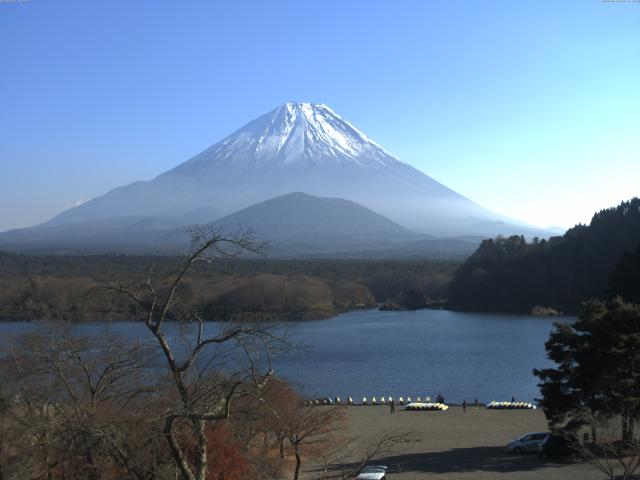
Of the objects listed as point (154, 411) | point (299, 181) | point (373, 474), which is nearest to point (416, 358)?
point (373, 474)

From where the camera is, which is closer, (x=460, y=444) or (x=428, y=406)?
(x=460, y=444)

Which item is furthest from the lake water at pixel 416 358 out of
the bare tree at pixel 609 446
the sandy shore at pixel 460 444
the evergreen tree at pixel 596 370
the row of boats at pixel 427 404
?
the bare tree at pixel 609 446

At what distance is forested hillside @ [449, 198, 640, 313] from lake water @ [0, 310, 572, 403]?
186 inches

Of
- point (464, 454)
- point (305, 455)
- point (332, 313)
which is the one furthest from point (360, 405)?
point (332, 313)

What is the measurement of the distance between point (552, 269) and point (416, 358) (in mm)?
19021

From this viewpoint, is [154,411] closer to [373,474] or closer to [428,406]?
[373,474]

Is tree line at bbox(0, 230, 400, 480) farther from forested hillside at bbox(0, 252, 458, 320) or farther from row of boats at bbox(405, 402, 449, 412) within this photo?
forested hillside at bbox(0, 252, 458, 320)

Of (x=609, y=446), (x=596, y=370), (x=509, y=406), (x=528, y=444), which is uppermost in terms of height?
(x=596, y=370)

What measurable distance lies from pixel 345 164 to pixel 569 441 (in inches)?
5037

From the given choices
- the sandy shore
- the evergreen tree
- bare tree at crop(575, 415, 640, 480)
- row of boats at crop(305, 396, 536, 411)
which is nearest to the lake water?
row of boats at crop(305, 396, 536, 411)

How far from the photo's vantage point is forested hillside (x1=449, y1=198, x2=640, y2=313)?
3688 cm

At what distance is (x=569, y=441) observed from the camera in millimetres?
8891

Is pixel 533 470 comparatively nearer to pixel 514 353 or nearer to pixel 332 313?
pixel 514 353

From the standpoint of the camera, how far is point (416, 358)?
71.0 feet
